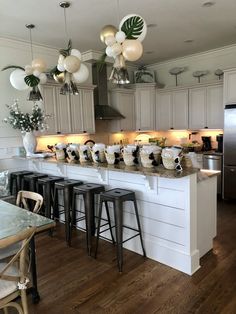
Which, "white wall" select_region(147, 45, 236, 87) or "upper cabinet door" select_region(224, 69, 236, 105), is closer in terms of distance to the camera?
"upper cabinet door" select_region(224, 69, 236, 105)

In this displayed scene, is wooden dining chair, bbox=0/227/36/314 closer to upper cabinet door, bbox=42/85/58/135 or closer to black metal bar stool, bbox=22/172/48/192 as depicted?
black metal bar stool, bbox=22/172/48/192

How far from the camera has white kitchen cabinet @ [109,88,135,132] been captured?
6.35 meters

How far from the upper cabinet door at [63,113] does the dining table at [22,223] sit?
290 centimetres

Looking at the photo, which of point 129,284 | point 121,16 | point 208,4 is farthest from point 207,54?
point 129,284

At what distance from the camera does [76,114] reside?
546 centimetres

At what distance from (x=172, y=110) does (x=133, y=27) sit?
4.05 m

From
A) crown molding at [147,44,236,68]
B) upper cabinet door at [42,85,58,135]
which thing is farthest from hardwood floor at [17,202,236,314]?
crown molding at [147,44,236,68]

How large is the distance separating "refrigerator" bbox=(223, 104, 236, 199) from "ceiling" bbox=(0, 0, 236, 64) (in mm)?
1473

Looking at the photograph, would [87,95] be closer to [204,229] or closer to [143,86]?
[143,86]

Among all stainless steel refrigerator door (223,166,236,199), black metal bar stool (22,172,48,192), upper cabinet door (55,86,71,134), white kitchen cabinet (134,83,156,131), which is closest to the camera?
black metal bar stool (22,172,48,192)

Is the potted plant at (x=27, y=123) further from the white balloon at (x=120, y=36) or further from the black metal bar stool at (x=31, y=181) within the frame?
the white balloon at (x=120, y=36)

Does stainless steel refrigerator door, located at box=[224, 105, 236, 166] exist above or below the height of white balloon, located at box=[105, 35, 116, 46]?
below

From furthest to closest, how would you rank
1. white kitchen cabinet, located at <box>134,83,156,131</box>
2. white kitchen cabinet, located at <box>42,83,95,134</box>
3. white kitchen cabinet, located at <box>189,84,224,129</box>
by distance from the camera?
white kitchen cabinet, located at <box>134,83,156,131</box> < white kitchen cabinet, located at <box>189,84,224,129</box> < white kitchen cabinet, located at <box>42,83,95,134</box>

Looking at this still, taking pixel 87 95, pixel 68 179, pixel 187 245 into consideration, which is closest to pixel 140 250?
pixel 187 245
